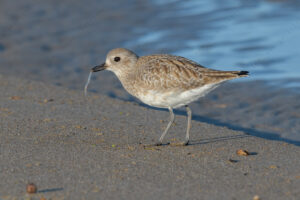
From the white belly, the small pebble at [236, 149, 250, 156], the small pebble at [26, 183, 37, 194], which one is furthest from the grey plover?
the small pebble at [26, 183, 37, 194]

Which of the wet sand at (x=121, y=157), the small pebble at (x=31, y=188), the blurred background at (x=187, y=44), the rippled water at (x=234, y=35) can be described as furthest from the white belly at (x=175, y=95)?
the rippled water at (x=234, y=35)

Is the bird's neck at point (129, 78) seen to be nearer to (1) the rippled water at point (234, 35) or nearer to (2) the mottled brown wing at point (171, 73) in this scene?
(2) the mottled brown wing at point (171, 73)

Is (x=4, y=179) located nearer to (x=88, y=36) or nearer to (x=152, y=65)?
(x=152, y=65)

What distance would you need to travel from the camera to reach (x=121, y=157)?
5.79 meters

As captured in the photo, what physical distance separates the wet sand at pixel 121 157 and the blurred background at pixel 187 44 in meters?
1.26

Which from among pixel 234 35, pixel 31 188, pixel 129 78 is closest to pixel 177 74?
pixel 129 78

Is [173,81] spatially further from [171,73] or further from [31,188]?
[31,188]

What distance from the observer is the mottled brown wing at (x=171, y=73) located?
20.7 feet

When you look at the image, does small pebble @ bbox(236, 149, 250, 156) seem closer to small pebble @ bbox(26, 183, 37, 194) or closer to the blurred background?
the blurred background

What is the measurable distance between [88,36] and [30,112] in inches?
197

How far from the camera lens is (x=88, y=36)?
12047 millimetres

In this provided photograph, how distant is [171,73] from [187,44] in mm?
4684

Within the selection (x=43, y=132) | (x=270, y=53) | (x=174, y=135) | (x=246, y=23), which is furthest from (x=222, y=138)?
(x=246, y=23)

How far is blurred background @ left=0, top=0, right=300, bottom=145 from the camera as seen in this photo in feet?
28.1
